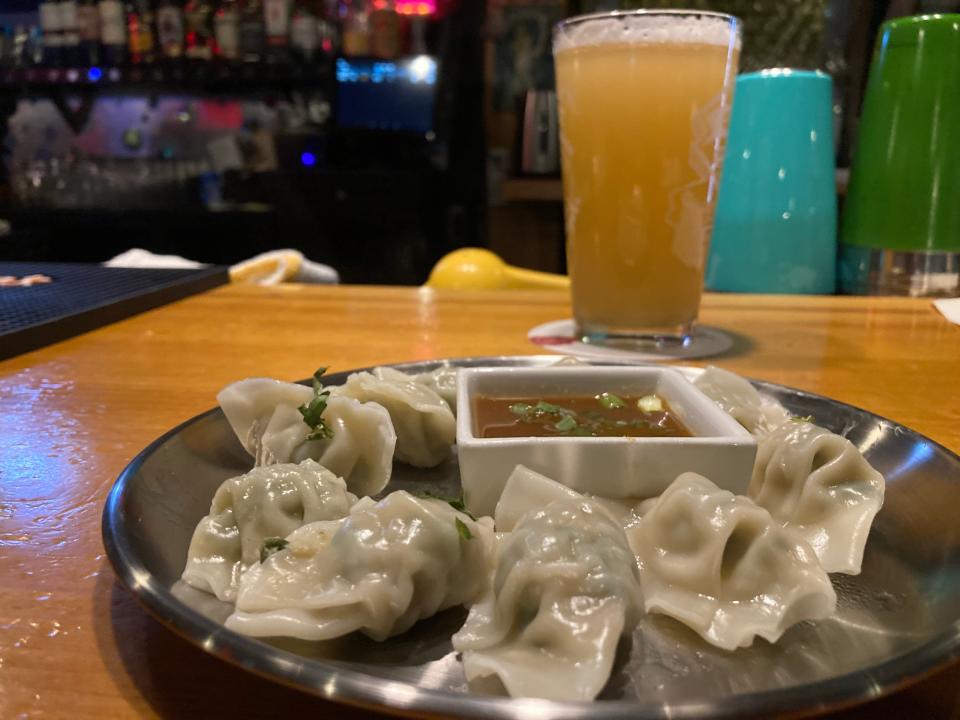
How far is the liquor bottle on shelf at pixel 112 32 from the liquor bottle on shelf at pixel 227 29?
0.75 metres

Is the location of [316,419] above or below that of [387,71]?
below

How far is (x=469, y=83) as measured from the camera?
5633 millimetres

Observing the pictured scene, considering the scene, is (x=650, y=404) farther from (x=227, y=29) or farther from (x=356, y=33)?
(x=227, y=29)

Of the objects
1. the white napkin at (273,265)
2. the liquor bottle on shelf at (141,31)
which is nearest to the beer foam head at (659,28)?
the white napkin at (273,265)

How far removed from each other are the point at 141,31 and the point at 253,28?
2.98ft

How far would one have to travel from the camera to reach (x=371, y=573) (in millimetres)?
734

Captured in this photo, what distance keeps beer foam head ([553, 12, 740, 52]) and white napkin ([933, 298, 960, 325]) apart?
107 cm

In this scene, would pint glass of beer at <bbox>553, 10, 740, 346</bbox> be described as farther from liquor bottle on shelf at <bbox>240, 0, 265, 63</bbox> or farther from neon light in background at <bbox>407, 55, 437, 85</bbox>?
liquor bottle on shelf at <bbox>240, 0, 265, 63</bbox>

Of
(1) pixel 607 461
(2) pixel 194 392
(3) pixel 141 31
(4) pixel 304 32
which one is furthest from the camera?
(3) pixel 141 31

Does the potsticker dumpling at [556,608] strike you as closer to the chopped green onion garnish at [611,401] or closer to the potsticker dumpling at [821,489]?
the potsticker dumpling at [821,489]

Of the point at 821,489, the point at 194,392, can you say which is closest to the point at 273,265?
the point at 194,392

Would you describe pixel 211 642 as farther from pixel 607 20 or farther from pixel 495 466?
pixel 607 20

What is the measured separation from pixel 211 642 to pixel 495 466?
440mm

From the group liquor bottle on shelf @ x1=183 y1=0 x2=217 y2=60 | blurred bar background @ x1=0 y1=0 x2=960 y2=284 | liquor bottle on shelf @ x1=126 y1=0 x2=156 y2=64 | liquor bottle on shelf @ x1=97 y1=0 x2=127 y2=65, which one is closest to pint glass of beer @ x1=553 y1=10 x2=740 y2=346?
blurred bar background @ x1=0 y1=0 x2=960 y2=284
